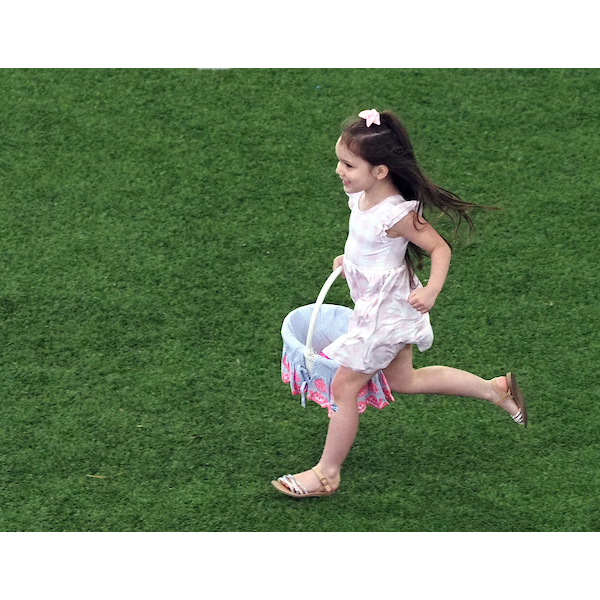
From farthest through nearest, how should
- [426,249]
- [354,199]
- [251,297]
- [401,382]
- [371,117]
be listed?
[251,297] → [401,382] → [354,199] → [426,249] → [371,117]

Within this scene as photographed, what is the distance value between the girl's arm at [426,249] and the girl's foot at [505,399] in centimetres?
69

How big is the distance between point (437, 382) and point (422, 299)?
613mm

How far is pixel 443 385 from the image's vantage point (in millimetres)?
4062

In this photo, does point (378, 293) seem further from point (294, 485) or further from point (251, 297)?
point (251, 297)

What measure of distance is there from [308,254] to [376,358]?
1.32 m

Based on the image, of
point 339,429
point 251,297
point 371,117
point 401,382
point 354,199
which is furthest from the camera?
point 251,297

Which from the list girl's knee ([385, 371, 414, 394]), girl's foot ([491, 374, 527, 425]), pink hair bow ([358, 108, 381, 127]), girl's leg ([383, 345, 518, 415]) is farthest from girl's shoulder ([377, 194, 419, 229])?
girl's foot ([491, 374, 527, 425])

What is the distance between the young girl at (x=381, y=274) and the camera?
3.55 m

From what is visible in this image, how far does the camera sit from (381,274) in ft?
12.1

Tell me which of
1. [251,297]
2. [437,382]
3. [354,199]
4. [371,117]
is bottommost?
[437,382]

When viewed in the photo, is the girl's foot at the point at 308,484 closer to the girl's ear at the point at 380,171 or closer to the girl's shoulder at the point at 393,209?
the girl's shoulder at the point at 393,209

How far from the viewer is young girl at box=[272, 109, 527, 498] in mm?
3555

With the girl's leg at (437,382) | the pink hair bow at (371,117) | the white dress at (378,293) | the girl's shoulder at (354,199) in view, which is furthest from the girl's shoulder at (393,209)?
the girl's leg at (437,382)

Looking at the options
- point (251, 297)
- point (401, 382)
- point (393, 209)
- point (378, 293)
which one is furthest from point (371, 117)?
point (251, 297)
